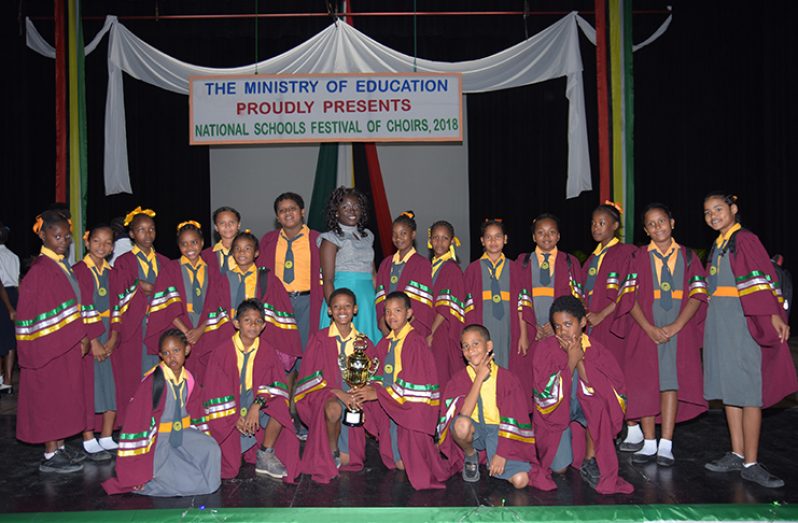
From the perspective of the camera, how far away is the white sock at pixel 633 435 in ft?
14.3

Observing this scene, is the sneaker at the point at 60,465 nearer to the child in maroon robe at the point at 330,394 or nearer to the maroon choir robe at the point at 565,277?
the child in maroon robe at the point at 330,394

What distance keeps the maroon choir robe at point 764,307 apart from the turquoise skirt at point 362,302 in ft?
7.18

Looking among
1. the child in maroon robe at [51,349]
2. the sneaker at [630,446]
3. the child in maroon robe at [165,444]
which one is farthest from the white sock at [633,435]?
the child in maroon robe at [51,349]

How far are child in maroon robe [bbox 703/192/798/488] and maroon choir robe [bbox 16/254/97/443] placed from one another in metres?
3.57

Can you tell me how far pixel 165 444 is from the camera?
11.9 ft

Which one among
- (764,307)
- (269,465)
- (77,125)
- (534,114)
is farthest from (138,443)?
(534,114)

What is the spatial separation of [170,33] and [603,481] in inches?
298

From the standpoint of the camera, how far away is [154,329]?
171 inches

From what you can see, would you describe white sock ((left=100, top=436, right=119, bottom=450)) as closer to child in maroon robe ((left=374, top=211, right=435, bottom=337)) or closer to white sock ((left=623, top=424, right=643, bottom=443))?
child in maroon robe ((left=374, top=211, right=435, bottom=337))

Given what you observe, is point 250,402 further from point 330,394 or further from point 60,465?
point 60,465

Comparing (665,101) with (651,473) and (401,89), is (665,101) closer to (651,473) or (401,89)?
(401,89)

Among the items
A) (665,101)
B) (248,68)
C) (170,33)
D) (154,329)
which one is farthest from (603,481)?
(170,33)

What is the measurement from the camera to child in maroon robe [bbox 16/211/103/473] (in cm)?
382

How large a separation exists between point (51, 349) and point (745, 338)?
12.4 ft
